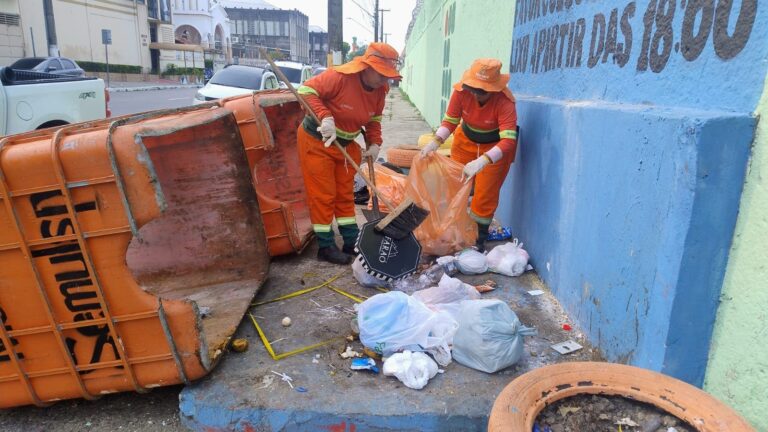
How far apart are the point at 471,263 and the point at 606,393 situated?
2.03m

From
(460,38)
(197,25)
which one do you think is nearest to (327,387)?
(460,38)

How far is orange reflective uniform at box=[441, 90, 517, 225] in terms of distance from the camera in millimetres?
3842

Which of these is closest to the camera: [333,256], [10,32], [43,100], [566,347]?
[566,347]

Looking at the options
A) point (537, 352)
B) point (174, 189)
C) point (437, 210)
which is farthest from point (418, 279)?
point (174, 189)

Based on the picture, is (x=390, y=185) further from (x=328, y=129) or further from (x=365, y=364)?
(x=365, y=364)

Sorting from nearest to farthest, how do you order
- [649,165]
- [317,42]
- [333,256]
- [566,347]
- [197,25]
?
1. [649,165]
2. [566,347]
3. [333,256]
4. [197,25]
5. [317,42]

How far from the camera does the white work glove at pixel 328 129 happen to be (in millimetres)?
3551

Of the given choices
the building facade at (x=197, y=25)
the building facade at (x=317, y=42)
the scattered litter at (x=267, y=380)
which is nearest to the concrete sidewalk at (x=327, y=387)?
the scattered litter at (x=267, y=380)

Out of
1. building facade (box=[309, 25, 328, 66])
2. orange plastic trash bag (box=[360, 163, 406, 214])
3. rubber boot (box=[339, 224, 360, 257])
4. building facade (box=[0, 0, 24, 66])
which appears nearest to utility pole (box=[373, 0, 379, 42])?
building facade (box=[0, 0, 24, 66])

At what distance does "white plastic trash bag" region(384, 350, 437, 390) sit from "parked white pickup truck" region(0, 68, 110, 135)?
6133 mm

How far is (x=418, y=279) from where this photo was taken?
3631mm

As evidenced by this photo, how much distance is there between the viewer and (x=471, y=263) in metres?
3.77

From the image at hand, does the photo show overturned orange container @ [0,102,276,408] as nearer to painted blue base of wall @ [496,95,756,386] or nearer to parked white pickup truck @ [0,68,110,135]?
painted blue base of wall @ [496,95,756,386]

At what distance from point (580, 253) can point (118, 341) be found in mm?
2427
